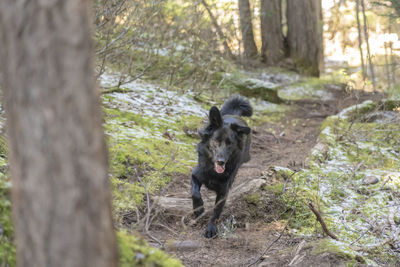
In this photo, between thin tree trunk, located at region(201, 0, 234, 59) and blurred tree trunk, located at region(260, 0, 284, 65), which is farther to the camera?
blurred tree trunk, located at region(260, 0, 284, 65)

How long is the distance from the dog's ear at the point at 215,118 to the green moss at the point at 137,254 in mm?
2871

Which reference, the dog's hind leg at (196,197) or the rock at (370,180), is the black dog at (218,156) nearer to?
the dog's hind leg at (196,197)

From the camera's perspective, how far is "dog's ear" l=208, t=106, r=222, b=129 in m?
5.28

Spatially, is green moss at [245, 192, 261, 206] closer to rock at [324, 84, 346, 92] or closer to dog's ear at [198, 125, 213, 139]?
dog's ear at [198, 125, 213, 139]

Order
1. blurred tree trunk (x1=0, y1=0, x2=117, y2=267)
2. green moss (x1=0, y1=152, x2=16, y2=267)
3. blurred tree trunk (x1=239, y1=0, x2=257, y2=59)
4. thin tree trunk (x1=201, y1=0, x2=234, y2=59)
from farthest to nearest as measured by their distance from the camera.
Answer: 1. blurred tree trunk (x1=239, y1=0, x2=257, y2=59)
2. thin tree trunk (x1=201, y1=0, x2=234, y2=59)
3. green moss (x1=0, y1=152, x2=16, y2=267)
4. blurred tree trunk (x1=0, y1=0, x2=117, y2=267)

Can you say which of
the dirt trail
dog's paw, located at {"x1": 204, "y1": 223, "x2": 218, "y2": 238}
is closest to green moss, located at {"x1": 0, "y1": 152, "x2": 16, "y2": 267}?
the dirt trail

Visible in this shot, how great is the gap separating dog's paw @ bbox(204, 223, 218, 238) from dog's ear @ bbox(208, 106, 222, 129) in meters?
1.31

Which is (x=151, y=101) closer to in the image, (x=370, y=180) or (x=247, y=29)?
(x=370, y=180)

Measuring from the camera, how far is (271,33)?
15.6m

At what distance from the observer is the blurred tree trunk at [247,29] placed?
15.3 m

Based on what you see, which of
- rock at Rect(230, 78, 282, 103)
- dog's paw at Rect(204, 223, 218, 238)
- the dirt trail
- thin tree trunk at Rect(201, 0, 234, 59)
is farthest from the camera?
rock at Rect(230, 78, 282, 103)

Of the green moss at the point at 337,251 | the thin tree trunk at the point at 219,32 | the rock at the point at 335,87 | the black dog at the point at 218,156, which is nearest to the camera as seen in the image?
the green moss at the point at 337,251

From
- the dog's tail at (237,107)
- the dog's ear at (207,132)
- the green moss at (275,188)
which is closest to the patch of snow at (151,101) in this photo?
the dog's tail at (237,107)

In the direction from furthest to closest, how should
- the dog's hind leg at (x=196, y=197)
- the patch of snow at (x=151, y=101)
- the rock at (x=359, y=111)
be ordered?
the rock at (x=359, y=111), the patch of snow at (x=151, y=101), the dog's hind leg at (x=196, y=197)
